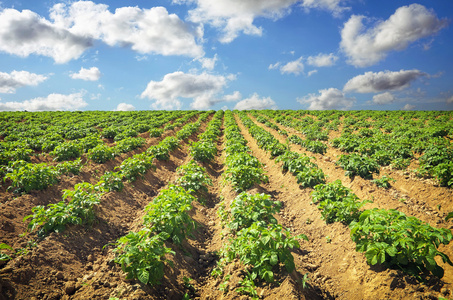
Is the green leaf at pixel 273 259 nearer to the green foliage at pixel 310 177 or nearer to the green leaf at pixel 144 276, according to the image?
the green leaf at pixel 144 276

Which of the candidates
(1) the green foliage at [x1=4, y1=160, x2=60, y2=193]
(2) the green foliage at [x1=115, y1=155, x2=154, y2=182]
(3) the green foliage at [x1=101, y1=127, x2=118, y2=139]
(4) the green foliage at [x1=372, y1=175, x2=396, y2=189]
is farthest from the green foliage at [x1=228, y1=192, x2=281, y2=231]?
(3) the green foliage at [x1=101, y1=127, x2=118, y2=139]

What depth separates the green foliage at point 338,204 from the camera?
552 cm

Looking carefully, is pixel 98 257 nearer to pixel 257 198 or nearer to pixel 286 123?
pixel 257 198

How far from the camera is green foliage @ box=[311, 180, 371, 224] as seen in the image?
5.52 m

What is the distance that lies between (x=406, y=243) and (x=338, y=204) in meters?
1.92

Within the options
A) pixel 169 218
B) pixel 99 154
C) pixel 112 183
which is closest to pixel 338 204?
pixel 169 218

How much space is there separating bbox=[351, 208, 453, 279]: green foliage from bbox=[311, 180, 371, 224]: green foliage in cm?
106

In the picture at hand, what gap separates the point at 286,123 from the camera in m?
29.0

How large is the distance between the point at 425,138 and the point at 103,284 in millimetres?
20137

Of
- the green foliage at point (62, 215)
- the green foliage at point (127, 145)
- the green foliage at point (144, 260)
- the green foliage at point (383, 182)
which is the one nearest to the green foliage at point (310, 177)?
the green foliage at point (383, 182)

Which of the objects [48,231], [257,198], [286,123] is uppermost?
[286,123]

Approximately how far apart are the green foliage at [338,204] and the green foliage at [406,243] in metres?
1.06

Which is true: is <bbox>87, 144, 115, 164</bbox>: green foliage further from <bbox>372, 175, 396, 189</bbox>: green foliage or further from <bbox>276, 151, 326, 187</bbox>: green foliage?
<bbox>372, 175, 396, 189</bbox>: green foliage

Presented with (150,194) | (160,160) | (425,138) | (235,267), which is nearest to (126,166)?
(150,194)
